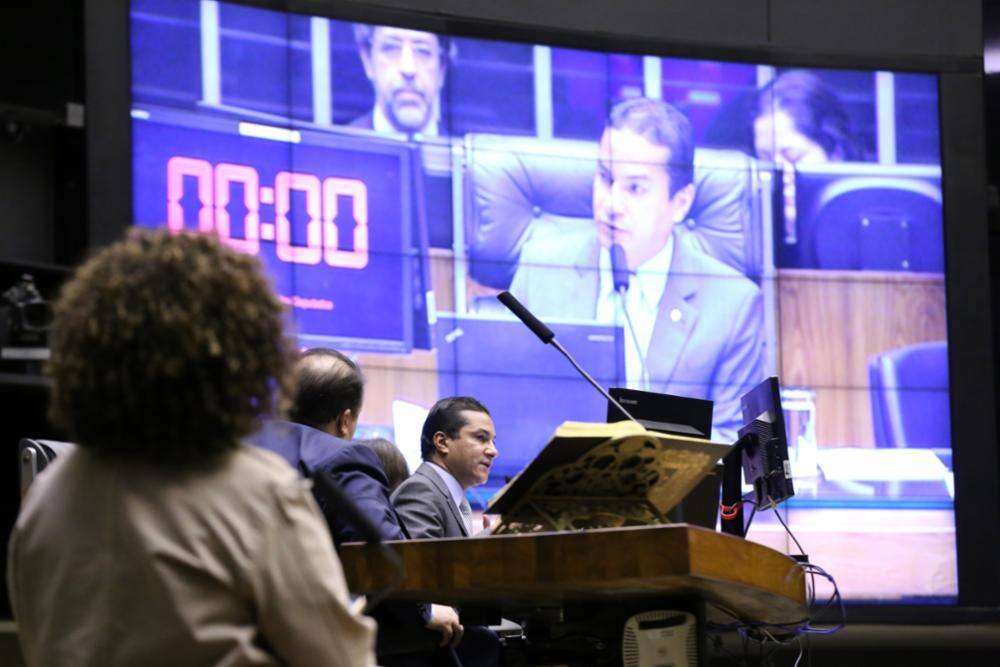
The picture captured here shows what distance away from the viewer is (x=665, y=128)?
26.7ft

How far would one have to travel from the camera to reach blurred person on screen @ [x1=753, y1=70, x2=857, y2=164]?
830 cm

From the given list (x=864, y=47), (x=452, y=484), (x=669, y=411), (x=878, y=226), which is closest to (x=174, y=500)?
(x=669, y=411)

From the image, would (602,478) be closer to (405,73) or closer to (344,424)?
(344,424)

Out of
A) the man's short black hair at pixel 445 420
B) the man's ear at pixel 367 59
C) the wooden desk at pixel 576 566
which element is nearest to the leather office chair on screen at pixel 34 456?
the wooden desk at pixel 576 566

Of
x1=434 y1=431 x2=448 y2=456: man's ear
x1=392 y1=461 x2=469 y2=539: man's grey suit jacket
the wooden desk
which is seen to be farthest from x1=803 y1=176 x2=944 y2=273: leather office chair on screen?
the wooden desk

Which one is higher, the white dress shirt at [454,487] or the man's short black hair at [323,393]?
the man's short black hair at [323,393]

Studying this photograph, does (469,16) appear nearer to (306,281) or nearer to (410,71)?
(410,71)

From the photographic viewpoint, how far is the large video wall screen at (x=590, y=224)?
712 centimetres

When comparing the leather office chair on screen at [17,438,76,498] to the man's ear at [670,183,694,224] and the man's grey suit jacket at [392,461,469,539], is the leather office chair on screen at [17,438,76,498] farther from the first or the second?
the man's ear at [670,183,694,224]

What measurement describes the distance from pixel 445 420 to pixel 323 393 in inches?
46.0

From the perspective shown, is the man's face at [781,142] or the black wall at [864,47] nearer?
the black wall at [864,47]

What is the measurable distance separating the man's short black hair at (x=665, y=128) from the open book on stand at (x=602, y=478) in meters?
5.50

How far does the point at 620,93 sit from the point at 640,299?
115 cm

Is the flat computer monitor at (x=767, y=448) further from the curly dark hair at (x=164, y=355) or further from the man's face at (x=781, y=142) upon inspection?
the man's face at (x=781, y=142)
